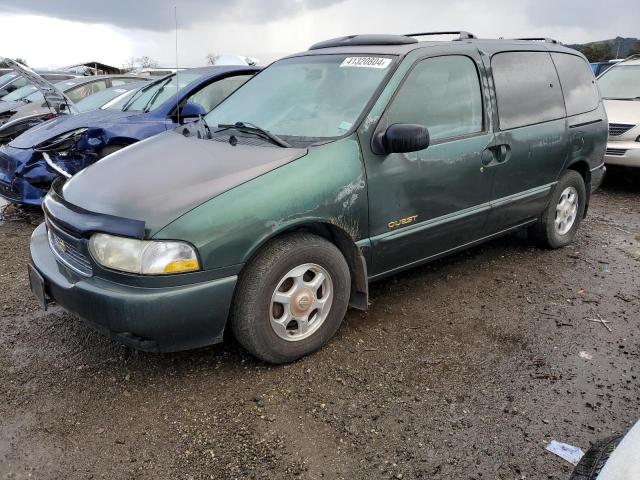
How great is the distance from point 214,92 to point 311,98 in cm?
290

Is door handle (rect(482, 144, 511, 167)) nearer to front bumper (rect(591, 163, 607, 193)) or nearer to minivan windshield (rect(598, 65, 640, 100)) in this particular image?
front bumper (rect(591, 163, 607, 193))

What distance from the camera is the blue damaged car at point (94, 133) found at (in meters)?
5.23

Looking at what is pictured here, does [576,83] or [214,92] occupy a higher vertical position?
[576,83]

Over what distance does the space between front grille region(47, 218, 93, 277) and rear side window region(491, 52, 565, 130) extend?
9.41 ft

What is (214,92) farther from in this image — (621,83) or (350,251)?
(621,83)

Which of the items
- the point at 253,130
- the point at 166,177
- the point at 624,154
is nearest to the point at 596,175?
the point at 624,154

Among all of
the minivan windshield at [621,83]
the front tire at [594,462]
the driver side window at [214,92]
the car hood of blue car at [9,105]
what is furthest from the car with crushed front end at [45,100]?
the minivan windshield at [621,83]

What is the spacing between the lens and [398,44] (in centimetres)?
340

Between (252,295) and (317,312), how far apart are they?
51cm

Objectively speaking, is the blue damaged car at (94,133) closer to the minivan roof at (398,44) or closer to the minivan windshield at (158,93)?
the minivan windshield at (158,93)

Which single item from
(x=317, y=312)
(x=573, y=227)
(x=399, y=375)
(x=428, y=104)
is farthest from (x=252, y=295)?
(x=573, y=227)

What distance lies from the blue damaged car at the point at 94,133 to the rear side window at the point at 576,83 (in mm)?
3199

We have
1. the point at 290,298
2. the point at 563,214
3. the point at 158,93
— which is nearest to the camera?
the point at 290,298

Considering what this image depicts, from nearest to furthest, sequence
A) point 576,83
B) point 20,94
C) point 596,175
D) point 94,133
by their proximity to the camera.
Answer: point 576,83 → point 596,175 → point 94,133 → point 20,94
